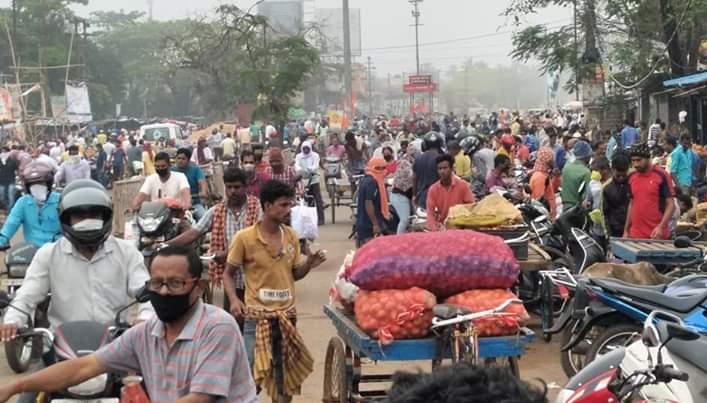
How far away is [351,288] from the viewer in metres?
6.93

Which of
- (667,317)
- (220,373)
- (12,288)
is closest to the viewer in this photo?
(220,373)

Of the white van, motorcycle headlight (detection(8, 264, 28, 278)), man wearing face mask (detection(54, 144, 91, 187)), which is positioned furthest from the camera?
the white van

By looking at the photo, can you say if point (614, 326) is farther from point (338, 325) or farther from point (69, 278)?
point (69, 278)

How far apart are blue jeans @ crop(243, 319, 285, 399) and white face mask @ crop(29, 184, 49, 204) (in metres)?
3.16

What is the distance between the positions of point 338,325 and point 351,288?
11.2 inches

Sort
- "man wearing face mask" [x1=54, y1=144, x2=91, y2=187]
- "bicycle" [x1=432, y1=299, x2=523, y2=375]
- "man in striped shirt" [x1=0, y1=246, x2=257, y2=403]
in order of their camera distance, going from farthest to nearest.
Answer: "man wearing face mask" [x1=54, y1=144, x2=91, y2=187] → "bicycle" [x1=432, y1=299, x2=523, y2=375] → "man in striped shirt" [x1=0, y1=246, x2=257, y2=403]

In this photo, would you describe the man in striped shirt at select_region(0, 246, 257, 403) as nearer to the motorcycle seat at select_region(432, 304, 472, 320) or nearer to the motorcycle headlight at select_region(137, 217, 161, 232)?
the motorcycle seat at select_region(432, 304, 472, 320)

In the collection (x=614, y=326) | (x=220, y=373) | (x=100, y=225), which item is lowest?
(x=614, y=326)

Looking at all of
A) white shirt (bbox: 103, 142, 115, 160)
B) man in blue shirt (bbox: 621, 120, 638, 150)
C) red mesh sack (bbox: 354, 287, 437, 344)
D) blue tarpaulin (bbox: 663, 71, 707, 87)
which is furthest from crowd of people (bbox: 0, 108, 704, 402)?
white shirt (bbox: 103, 142, 115, 160)

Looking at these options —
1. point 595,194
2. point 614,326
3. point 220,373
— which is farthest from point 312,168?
point 220,373

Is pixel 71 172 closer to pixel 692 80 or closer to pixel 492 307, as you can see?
pixel 692 80

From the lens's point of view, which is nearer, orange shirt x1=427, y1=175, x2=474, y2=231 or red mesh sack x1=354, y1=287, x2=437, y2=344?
red mesh sack x1=354, y1=287, x2=437, y2=344

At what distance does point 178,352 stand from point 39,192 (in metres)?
5.89

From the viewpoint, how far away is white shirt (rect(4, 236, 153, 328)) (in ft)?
18.5
